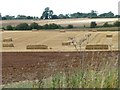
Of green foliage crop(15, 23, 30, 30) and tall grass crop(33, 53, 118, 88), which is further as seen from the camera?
green foliage crop(15, 23, 30, 30)

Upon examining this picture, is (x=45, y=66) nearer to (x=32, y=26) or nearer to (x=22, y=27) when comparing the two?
(x=22, y=27)

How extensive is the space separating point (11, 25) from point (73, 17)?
30.3 metres

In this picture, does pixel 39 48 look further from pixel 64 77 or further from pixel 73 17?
pixel 73 17

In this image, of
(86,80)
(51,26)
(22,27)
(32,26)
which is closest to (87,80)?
(86,80)

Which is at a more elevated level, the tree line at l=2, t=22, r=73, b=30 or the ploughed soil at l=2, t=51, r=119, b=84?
the ploughed soil at l=2, t=51, r=119, b=84

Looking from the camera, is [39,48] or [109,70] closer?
[109,70]

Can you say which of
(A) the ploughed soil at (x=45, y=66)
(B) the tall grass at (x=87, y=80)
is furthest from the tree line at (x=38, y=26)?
(B) the tall grass at (x=87, y=80)

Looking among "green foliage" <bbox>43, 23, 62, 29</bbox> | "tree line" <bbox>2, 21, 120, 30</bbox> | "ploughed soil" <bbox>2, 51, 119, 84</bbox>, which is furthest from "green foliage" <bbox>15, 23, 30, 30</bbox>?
"ploughed soil" <bbox>2, 51, 119, 84</bbox>

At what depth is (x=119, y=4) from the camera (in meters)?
8.38

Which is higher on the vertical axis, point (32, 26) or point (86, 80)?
point (86, 80)

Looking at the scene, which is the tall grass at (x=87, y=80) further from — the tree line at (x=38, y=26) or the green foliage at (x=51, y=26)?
the green foliage at (x=51, y=26)

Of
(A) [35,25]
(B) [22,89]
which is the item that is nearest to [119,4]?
(B) [22,89]

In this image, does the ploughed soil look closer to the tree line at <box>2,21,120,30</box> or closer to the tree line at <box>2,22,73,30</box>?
the tree line at <box>2,22,73,30</box>

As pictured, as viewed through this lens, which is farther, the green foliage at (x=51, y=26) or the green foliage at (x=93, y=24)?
the green foliage at (x=93, y=24)
